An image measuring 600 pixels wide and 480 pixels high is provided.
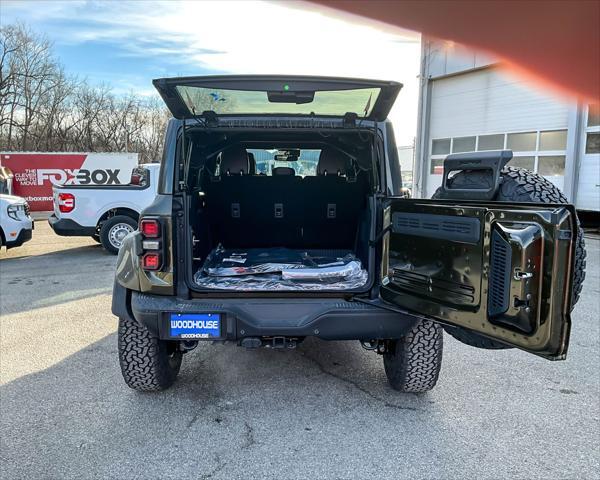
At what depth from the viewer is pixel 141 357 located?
10.0ft

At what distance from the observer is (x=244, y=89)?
263cm

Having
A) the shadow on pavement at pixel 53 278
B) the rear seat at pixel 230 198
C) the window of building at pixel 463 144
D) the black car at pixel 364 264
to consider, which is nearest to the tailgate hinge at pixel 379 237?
the black car at pixel 364 264

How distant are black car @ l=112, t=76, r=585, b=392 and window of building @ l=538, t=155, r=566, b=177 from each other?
40.9ft

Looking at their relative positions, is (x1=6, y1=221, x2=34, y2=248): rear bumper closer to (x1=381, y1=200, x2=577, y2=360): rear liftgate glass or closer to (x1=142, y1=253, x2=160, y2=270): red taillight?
(x1=142, y1=253, x2=160, y2=270): red taillight

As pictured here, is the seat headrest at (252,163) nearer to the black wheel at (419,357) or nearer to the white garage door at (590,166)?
the black wheel at (419,357)

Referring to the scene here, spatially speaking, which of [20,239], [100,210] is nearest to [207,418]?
[20,239]

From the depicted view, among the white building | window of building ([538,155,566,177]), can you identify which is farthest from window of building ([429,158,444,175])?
window of building ([538,155,566,177])

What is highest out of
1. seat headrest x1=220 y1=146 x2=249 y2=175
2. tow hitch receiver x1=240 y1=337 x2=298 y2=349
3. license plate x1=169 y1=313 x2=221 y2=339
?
seat headrest x1=220 y1=146 x2=249 y2=175

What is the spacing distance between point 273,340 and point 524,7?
15.0m

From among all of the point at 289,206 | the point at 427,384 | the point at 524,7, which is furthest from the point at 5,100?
the point at 427,384

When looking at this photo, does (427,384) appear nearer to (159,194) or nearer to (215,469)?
(215,469)

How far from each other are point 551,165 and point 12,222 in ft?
45.9

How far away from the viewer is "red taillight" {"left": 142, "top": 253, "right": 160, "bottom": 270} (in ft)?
9.04

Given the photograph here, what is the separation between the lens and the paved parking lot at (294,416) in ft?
8.06
